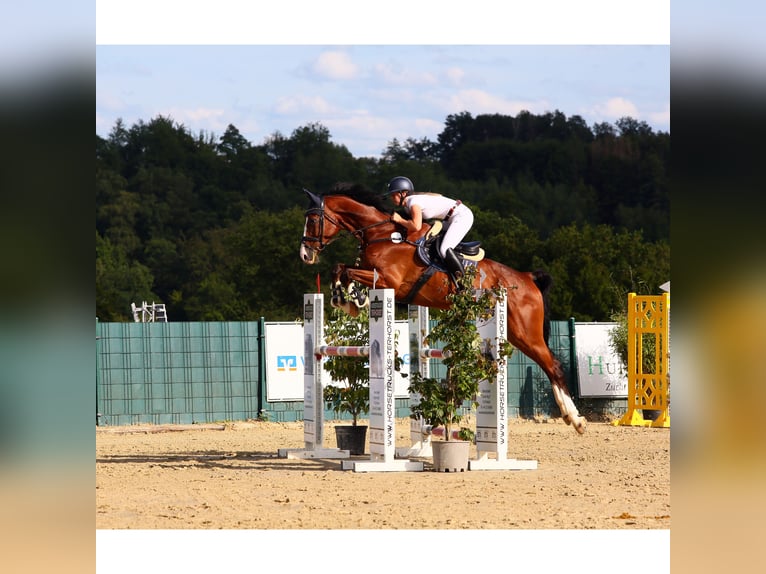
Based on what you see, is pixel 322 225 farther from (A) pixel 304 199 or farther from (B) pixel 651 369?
(A) pixel 304 199

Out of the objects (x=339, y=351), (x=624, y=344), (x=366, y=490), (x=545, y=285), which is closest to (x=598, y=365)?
(x=624, y=344)

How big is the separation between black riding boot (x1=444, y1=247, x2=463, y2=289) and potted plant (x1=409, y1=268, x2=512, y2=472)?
0.10 m

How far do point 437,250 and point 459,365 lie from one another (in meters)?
1.16

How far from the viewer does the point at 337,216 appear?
10.4 metres

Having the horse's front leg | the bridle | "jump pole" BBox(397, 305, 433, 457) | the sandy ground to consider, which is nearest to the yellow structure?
the sandy ground

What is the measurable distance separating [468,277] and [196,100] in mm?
41362

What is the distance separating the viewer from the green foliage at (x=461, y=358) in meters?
9.72

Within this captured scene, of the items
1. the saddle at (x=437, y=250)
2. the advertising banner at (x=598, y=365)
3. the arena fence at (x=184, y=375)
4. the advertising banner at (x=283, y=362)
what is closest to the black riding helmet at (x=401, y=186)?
the saddle at (x=437, y=250)

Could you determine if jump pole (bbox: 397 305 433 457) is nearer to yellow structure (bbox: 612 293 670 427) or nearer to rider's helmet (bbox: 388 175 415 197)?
rider's helmet (bbox: 388 175 415 197)

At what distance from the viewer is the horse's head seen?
33.6ft

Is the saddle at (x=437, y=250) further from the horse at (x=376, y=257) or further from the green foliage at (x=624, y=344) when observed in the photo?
the green foliage at (x=624, y=344)
